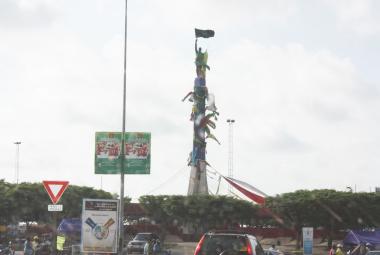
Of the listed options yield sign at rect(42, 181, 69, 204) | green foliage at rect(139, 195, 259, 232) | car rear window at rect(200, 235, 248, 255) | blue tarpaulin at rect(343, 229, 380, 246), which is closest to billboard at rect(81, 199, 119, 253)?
yield sign at rect(42, 181, 69, 204)

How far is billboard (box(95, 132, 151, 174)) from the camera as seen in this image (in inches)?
1197

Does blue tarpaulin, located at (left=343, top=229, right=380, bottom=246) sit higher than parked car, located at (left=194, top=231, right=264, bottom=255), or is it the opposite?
parked car, located at (left=194, top=231, right=264, bottom=255)

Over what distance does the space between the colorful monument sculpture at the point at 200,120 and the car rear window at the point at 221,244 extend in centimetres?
6108

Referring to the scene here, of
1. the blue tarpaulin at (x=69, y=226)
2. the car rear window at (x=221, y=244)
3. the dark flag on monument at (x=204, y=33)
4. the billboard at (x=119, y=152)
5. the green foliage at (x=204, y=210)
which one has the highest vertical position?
the dark flag on monument at (x=204, y=33)

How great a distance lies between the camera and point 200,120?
7719 centimetres

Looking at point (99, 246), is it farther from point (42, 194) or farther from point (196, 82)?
→ point (196, 82)

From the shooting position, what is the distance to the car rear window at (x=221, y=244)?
49.7 feet

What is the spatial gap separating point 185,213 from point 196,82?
14.4 meters

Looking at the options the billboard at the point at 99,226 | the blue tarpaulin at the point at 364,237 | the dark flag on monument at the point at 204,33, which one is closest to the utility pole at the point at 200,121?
the dark flag on monument at the point at 204,33

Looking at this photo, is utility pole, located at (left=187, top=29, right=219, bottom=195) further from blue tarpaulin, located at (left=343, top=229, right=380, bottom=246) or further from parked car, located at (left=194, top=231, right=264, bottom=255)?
parked car, located at (left=194, top=231, right=264, bottom=255)

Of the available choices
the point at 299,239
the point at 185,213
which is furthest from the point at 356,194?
the point at 185,213

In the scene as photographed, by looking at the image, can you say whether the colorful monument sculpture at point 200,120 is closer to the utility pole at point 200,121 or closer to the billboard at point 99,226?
the utility pole at point 200,121

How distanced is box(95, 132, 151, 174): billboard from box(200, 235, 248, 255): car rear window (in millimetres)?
15154

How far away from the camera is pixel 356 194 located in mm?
65500
